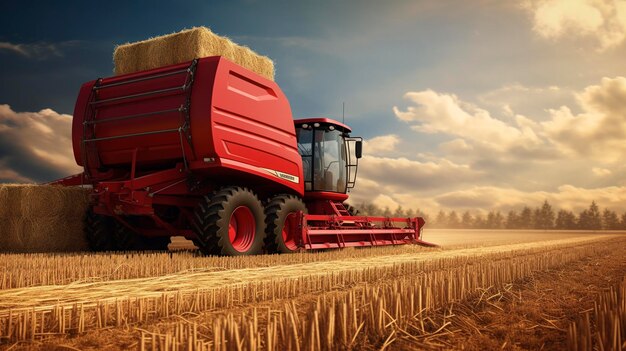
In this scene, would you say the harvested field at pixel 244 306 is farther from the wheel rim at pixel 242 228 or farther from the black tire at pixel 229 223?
the wheel rim at pixel 242 228

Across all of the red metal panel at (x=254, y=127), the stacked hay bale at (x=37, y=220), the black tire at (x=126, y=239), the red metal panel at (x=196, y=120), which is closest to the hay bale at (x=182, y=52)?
the red metal panel at (x=196, y=120)

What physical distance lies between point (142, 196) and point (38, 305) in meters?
3.92

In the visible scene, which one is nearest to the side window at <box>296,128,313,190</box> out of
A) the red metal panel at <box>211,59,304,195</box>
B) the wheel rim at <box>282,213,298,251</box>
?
the red metal panel at <box>211,59,304,195</box>

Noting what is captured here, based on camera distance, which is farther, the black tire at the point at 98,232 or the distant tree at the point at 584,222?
the distant tree at the point at 584,222

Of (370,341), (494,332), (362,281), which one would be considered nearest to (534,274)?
(362,281)

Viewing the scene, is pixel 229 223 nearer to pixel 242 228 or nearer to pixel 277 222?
pixel 242 228

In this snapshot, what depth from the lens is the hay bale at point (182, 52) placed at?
9.41m

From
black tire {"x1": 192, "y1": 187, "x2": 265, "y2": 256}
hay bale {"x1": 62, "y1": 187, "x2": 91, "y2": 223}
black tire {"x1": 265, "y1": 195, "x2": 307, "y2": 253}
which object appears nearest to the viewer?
black tire {"x1": 192, "y1": 187, "x2": 265, "y2": 256}

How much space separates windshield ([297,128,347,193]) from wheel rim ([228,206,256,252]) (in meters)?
2.39

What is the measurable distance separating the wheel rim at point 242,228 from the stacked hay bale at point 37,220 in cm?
358

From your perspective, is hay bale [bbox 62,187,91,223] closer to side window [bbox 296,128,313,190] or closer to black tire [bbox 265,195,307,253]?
black tire [bbox 265,195,307,253]

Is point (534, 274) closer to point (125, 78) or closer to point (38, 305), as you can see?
point (38, 305)

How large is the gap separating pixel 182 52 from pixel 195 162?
2.50 meters

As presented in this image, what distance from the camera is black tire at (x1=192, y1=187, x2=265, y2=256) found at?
7980 millimetres
